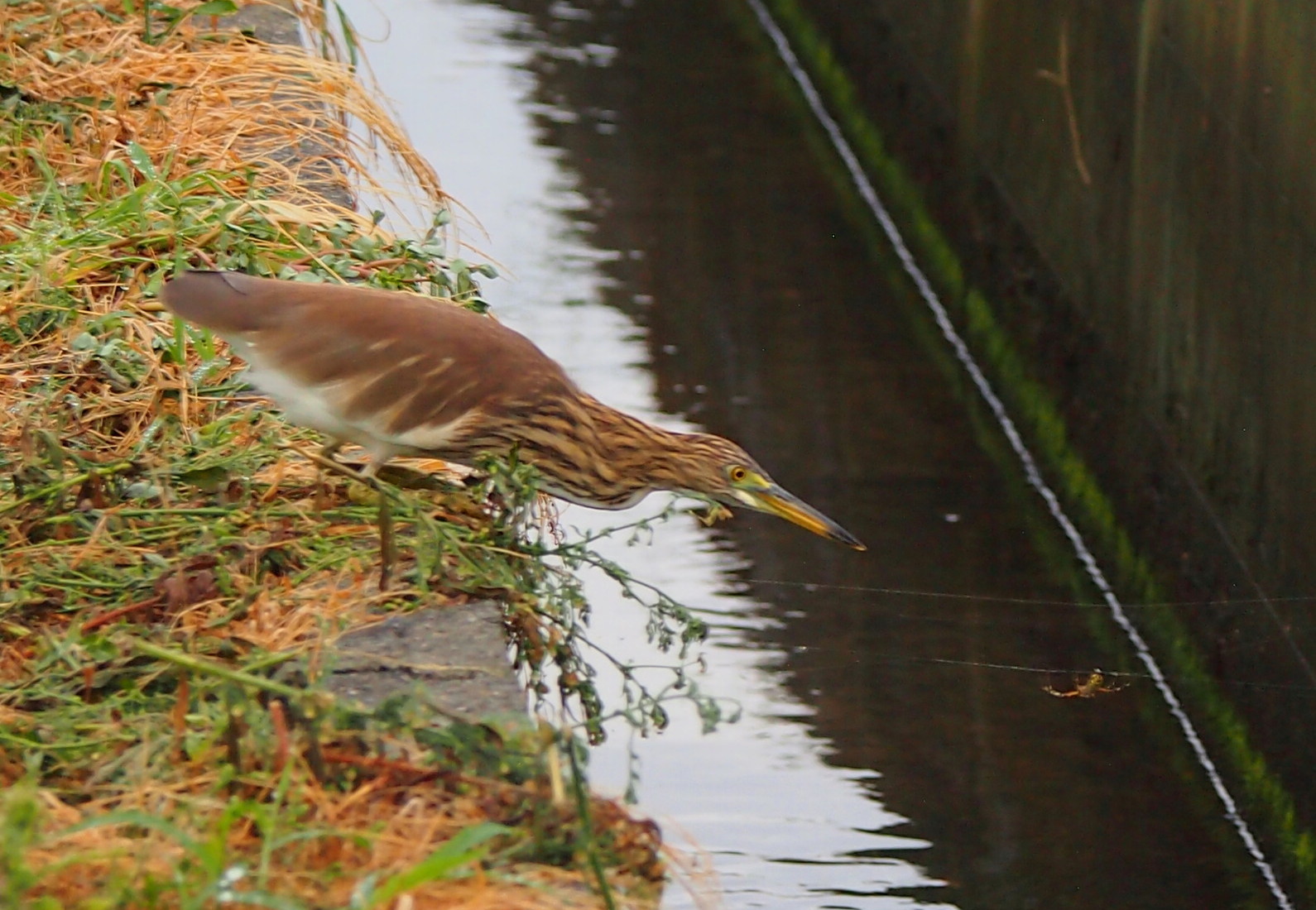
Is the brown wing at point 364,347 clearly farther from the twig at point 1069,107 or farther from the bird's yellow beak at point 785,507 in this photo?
the twig at point 1069,107

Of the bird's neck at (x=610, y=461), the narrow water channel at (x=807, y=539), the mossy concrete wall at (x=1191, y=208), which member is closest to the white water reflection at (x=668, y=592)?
the narrow water channel at (x=807, y=539)

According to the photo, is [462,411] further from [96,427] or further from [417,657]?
[96,427]

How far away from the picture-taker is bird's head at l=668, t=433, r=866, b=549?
3.72 m

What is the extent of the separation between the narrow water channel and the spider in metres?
0.03

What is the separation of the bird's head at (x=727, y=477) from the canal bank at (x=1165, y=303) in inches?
79.8

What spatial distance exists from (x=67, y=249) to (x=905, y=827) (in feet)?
8.25

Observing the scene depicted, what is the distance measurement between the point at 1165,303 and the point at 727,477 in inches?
121

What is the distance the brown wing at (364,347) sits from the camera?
3.44 m

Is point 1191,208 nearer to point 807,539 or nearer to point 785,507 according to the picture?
point 807,539

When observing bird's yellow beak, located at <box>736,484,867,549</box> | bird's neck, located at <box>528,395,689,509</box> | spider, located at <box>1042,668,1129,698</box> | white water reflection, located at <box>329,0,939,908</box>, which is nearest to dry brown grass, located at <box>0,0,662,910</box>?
bird's neck, located at <box>528,395,689,509</box>

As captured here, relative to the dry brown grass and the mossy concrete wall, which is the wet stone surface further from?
the mossy concrete wall

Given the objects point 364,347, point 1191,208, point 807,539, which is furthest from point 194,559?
point 1191,208

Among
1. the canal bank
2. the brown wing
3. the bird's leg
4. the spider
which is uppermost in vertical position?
the brown wing

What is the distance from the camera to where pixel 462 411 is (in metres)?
3.49
